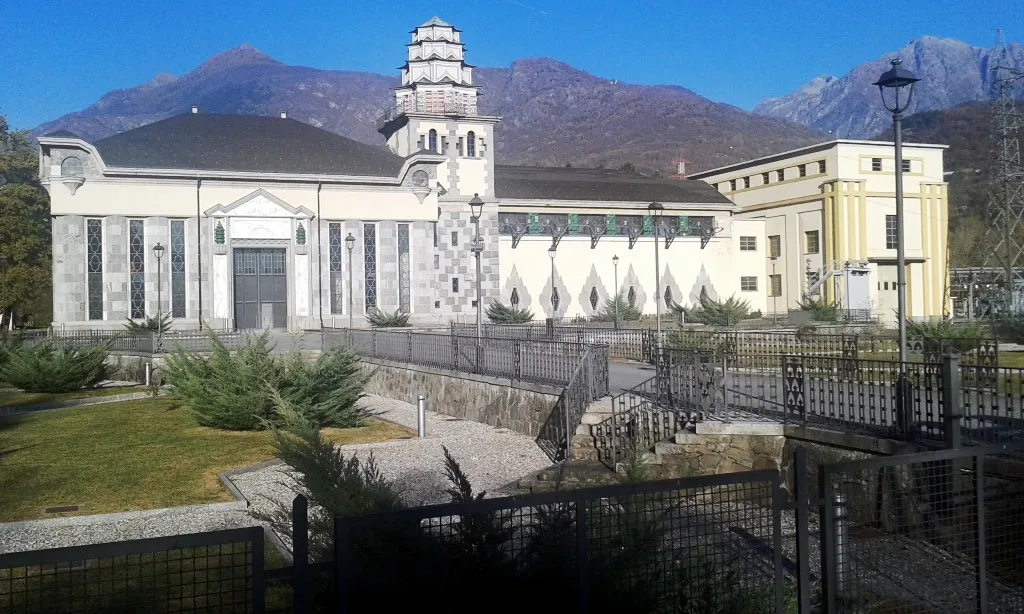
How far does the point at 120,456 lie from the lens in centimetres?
1445

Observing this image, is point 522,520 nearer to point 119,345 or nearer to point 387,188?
point 119,345

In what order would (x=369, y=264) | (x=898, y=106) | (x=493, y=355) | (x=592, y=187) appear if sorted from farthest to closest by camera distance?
(x=592, y=187) → (x=369, y=264) → (x=493, y=355) → (x=898, y=106)

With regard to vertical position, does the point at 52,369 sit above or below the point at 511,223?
below

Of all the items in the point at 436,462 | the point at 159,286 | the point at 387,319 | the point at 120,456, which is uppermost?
the point at 159,286

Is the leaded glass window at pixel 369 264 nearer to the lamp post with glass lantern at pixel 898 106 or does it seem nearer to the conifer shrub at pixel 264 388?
the conifer shrub at pixel 264 388

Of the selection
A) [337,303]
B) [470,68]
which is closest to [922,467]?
[337,303]

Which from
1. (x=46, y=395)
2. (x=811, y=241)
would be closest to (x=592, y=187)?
(x=811, y=241)

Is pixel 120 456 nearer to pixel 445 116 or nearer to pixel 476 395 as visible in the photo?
pixel 476 395

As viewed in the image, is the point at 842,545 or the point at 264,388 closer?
the point at 842,545

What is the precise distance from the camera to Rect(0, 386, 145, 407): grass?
2314cm

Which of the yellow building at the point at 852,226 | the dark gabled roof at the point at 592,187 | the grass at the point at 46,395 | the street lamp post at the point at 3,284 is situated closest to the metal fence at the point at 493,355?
the grass at the point at 46,395

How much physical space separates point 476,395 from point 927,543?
13.8m

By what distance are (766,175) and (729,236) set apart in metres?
6.53

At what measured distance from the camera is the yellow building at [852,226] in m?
56.4
